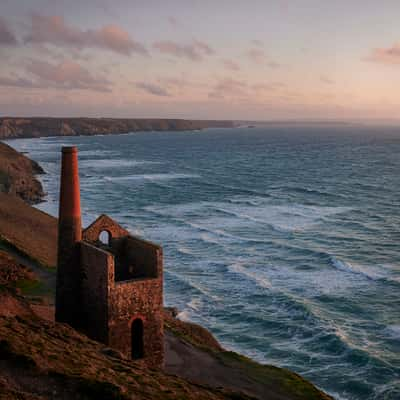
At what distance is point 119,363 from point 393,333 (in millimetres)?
16343

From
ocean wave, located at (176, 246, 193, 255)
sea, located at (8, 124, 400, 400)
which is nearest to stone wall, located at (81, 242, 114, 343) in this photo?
sea, located at (8, 124, 400, 400)

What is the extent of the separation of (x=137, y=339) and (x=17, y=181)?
56.7 meters

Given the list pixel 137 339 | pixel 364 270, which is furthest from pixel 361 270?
pixel 137 339

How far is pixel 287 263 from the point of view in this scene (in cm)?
4166

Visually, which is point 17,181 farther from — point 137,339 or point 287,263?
point 137,339

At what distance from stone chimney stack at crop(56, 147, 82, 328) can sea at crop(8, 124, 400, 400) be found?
368 inches

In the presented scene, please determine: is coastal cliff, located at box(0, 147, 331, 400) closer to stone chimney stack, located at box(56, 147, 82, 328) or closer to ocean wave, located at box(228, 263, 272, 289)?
stone chimney stack, located at box(56, 147, 82, 328)

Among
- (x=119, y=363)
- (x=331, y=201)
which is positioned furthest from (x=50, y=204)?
(x=119, y=363)

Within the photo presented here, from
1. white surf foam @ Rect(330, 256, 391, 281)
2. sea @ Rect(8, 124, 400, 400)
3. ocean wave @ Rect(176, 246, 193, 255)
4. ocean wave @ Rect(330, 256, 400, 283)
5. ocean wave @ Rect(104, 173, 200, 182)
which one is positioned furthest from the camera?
ocean wave @ Rect(104, 173, 200, 182)

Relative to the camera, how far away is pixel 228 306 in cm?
3353

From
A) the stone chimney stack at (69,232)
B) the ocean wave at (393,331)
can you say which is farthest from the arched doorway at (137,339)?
the ocean wave at (393,331)

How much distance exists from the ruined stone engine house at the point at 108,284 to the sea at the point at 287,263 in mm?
7517

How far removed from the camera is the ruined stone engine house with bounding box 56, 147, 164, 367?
21.9 m

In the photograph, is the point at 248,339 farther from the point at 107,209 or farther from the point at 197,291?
the point at 107,209
